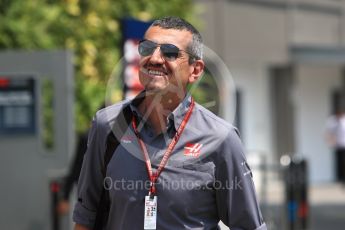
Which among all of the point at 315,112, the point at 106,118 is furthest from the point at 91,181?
the point at 315,112

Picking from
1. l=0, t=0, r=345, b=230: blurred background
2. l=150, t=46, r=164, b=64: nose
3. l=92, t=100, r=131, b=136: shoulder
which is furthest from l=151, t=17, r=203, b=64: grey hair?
l=0, t=0, r=345, b=230: blurred background

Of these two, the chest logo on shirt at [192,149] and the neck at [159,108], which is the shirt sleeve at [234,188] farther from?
the neck at [159,108]

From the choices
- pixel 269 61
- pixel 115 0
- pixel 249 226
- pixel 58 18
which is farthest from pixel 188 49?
pixel 269 61

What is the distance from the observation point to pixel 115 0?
1268cm

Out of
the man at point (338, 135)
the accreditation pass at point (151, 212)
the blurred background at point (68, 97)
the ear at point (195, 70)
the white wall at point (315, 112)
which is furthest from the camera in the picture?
the white wall at point (315, 112)

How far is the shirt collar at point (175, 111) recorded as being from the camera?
12.1 feet

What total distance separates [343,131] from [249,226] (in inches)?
775

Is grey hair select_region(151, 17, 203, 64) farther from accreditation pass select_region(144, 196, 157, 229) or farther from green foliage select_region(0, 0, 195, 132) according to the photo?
green foliage select_region(0, 0, 195, 132)

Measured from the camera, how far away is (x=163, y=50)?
11.9 ft

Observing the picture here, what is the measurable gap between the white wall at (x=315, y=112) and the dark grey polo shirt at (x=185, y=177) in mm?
21580

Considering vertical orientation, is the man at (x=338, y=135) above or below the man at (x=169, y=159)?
below

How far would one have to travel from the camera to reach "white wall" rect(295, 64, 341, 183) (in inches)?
1008

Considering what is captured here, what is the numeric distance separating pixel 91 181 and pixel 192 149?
1.50 ft

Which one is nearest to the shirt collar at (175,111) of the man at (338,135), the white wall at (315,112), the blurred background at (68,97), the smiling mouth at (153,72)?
the smiling mouth at (153,72)
